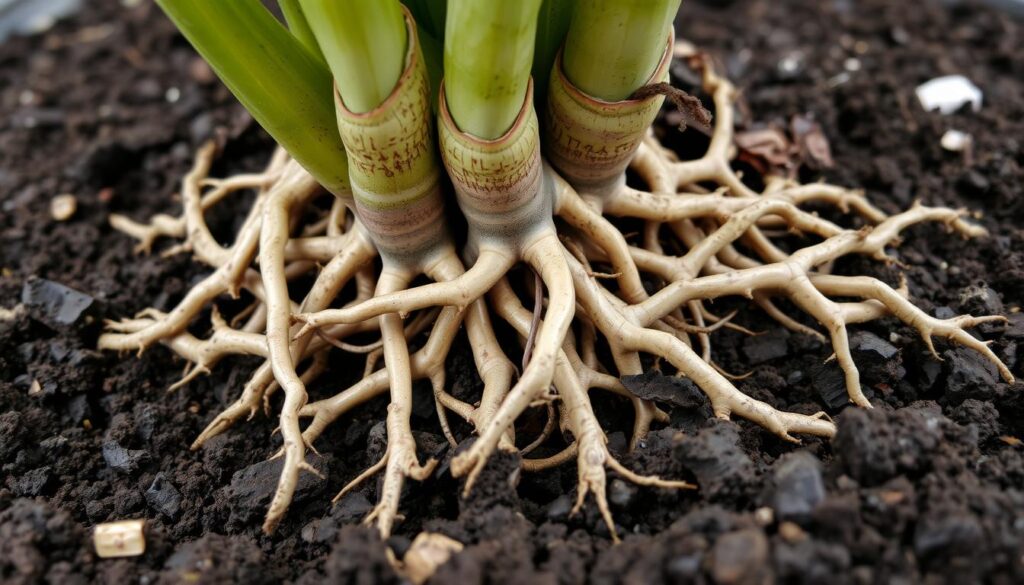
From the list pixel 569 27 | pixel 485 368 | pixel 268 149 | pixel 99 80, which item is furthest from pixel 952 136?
pixel 99 80

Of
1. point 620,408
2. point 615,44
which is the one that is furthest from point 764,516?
point 615,44

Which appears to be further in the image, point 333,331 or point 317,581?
point 333,331

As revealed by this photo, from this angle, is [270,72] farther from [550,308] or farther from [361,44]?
[550,308]

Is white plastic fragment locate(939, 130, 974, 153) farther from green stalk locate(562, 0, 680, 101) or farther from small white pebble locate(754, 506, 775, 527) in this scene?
small white pebble locate(754, 506, 775, 527)

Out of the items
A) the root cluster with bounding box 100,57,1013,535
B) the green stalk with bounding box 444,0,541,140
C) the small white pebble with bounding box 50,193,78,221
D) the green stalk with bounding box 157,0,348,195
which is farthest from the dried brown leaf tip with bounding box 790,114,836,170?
the small white pebble with bounding box 50,193,78,221

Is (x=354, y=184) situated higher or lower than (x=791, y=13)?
higher

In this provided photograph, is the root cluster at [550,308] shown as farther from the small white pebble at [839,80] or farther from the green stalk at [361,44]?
the small white pebble at [839,80]

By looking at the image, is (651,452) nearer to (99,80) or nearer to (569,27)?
(569,27)
